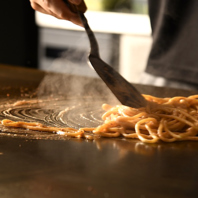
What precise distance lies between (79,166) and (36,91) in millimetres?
1272

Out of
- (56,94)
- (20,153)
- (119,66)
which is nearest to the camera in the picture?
(20,153)

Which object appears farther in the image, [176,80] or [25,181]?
[176,80]

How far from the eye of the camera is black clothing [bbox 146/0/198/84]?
3000 millimetres

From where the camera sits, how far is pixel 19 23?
245 inches

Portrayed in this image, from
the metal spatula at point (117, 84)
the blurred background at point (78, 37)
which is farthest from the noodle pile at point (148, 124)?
the blurred background at point (78, 37)

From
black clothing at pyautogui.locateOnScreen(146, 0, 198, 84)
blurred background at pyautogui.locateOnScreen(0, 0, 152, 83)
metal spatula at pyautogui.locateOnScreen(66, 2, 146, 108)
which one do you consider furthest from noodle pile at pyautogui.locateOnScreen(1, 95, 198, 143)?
blurred background at pyautogui.locateOnScreen(0, 0, 152, 83)

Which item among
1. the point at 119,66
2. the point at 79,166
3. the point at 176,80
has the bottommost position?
the point at 119,66

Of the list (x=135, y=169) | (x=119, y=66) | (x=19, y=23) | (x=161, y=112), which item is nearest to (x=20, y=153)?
Result: (x=135, y=169)

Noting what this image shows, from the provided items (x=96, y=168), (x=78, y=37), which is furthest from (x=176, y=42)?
(x=78, y=37)

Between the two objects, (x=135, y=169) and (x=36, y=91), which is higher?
(x=135, y=169)

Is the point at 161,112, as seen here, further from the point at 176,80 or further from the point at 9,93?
the point at 176,80

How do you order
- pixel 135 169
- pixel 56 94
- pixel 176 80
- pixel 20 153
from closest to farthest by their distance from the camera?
pixel 135 169, pixel 20 153, pixel 56 94, pixel 176 80

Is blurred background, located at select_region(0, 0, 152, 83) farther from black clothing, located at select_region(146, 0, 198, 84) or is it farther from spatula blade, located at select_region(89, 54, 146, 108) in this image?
spatula blade, located at select_region(89, 54, 146, 108)

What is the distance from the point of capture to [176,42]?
122 inches
